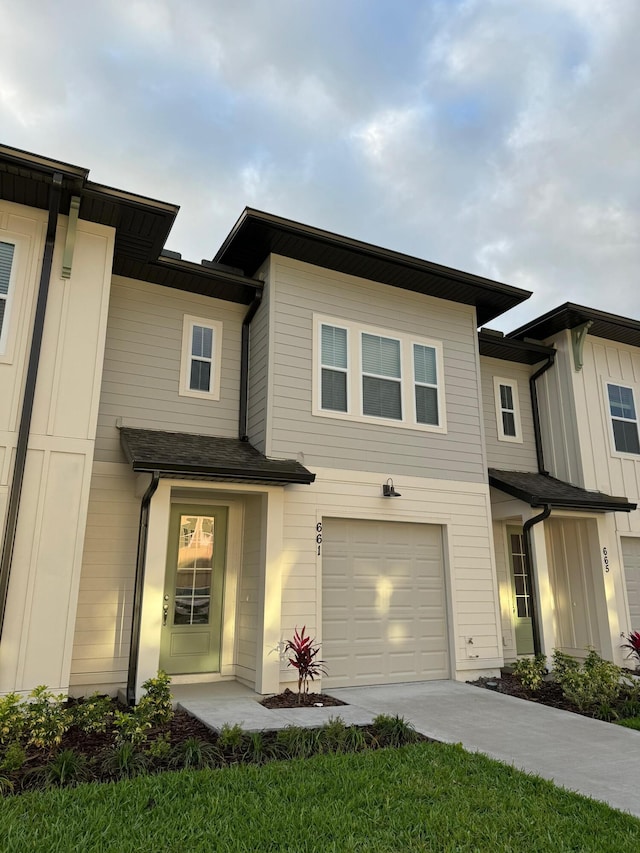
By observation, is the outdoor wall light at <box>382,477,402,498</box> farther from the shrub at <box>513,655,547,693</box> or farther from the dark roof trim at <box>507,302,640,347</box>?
the dark roof trim at <box>507,302,640,347</box>

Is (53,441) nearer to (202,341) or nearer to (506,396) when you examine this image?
(202,341)

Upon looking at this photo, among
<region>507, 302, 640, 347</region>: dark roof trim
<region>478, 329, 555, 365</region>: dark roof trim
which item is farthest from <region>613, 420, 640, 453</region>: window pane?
<region>478, 329, 555, 365</region>: dark roof trim

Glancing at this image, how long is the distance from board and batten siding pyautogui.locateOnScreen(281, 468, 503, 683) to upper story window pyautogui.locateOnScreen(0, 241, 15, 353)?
12.9 ft

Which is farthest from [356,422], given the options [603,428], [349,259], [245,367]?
[603,428]

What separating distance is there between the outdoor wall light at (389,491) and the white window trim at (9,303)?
5115mm

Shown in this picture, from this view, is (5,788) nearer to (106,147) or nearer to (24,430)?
(24,430)

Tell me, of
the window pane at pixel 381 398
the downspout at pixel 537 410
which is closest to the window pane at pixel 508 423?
the downspout at pixel 537 410

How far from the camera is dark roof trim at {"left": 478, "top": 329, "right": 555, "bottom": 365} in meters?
10.6

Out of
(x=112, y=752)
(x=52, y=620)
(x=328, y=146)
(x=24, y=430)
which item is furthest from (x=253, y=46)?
(x=112, y=752)

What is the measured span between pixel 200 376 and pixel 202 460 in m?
2.01

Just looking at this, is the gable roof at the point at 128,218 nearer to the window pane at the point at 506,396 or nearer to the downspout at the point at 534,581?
the window pane at the point at 506,396

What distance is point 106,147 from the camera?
1565 centimetres

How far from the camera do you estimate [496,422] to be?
1076cm

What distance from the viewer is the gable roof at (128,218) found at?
6238 mm
